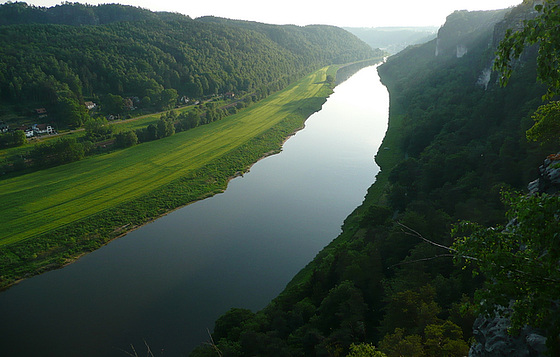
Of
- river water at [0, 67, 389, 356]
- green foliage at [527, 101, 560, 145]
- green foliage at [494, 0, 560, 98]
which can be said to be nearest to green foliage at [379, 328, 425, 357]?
green foliage at [527, 101, 560, 145]

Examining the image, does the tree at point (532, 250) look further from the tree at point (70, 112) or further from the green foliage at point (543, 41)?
the tree at point (70, 112)

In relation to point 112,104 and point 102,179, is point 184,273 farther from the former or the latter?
point 112,104

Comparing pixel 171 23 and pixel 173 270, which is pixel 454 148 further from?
pixel 171 23

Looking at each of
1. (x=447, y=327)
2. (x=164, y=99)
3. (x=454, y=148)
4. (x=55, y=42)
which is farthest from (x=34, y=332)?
(x=55, y=42)

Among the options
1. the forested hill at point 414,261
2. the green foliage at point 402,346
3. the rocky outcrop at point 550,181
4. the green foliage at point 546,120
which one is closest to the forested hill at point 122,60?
the forested hill at point 414,261

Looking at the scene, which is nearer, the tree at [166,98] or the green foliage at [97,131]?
the green foliage at [97,131]

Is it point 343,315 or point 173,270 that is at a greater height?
point 343,315
